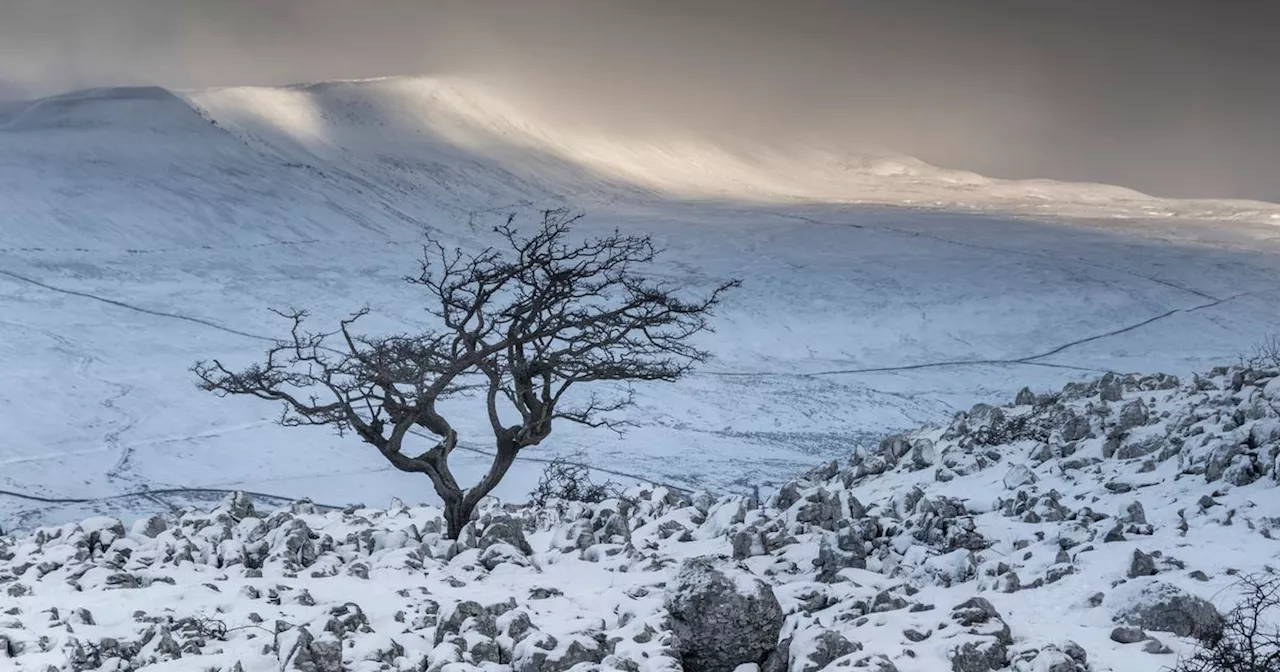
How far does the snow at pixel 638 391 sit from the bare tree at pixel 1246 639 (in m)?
0.42

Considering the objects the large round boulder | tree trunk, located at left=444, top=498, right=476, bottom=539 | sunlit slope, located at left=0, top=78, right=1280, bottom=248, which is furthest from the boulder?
sunlit slope, located at left=0, top=78, right=1280, bottom=248

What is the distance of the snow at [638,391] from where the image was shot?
9.20m

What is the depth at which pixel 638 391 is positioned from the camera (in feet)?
84.4

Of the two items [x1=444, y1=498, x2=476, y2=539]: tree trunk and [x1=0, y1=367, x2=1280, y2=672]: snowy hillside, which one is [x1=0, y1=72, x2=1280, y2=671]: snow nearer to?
[x1=0, y1=367, x2=1280, y2=672]: snowy hillside

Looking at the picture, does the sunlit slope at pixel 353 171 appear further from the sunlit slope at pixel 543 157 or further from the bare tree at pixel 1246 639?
the bare tree at pixel 1246 639

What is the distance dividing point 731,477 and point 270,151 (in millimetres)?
25992

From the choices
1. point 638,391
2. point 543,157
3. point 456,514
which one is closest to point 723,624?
point 456,514

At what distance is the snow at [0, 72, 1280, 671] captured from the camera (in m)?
9.20

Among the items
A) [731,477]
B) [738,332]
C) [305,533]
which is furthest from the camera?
[738,332]

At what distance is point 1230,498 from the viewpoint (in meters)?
9.65

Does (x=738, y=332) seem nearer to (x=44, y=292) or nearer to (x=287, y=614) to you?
(x=44, y=292)

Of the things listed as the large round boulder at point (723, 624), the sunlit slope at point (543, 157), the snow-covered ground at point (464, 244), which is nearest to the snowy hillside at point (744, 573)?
the large round boulder at point (723, 624)

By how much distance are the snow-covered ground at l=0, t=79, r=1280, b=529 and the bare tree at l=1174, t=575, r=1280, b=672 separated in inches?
525

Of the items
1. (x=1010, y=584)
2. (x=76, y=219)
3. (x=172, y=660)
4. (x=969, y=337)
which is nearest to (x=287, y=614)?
(x=172, y=660)
